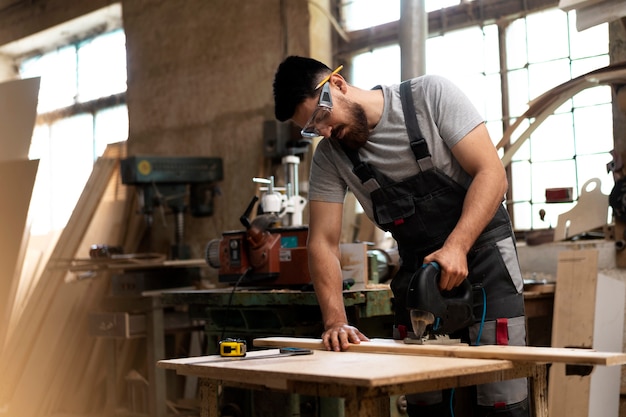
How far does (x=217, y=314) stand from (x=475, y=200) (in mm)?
1675

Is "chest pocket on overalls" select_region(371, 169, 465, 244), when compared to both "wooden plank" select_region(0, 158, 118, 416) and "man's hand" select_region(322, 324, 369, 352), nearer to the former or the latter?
"man's hand" select_region(322, 324, 369, 352)

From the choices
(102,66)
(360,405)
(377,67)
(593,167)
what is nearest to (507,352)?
(360,405)

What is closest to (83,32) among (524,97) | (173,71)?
(173,71)

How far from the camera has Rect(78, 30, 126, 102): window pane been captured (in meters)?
6.30

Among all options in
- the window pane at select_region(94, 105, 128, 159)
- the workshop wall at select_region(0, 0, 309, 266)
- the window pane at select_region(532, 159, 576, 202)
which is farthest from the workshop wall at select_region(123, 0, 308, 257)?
the window pane at select_region(532, 159, 576, 202)

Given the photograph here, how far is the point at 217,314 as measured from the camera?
136 inches

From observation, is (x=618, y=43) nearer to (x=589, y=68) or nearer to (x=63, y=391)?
(x=589, y=68)

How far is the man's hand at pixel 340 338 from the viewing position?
2104mm

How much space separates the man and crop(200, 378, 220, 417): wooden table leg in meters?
0.31

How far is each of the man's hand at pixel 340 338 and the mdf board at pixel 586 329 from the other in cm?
138

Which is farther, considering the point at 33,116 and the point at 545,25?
the point at 545,25

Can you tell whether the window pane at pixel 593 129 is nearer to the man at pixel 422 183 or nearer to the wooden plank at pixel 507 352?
the man at pixel 422 183

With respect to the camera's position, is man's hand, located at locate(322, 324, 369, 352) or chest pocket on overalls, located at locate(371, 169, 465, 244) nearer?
man's hand, located at locate(322, 324, 369, 352)

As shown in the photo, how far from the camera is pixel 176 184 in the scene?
5.06 m
